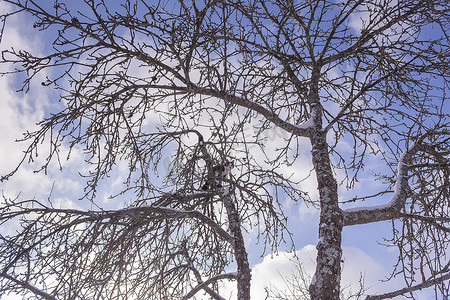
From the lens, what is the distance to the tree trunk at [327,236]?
11.3 ft

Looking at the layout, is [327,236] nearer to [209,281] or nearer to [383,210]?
[383,210]

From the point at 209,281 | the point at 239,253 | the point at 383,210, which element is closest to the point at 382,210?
the point at 383,210

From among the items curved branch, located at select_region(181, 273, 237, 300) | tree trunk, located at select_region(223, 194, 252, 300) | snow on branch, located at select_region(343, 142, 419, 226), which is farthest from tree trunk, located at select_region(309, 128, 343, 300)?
curved branch, located at select_region(181, 273, 237, 300)

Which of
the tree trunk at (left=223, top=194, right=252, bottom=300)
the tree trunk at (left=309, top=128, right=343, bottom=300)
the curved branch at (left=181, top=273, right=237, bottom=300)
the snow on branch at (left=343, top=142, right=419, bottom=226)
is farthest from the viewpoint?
the curved branch at (left=181, top=273, right=237, bottom=300)

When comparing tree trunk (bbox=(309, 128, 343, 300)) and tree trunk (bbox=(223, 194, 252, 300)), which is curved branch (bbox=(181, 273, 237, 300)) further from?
tree trunk (bbox=(309, 128, 343, 300))

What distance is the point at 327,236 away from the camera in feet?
12.2

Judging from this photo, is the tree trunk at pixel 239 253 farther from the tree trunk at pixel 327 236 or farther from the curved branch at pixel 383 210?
the curved branch at pixel 383 210

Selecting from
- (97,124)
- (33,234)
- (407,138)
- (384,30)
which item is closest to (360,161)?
(407,138)

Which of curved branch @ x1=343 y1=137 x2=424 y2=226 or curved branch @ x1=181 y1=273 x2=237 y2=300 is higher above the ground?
curved branch @ x1=343 y1=137 x2=424 y2=226

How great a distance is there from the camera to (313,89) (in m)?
5.03

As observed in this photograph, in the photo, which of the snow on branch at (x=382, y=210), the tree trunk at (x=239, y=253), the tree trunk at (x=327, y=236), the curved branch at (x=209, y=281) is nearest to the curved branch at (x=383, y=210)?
the snow on branch at (x=382, y=210)

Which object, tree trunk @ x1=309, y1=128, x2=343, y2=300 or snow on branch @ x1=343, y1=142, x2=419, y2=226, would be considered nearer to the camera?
tree trunk @ x1=309, y1=128, x2=343, y2=300

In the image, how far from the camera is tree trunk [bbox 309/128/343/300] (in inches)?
136

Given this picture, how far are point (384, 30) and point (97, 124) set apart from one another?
3.73m
